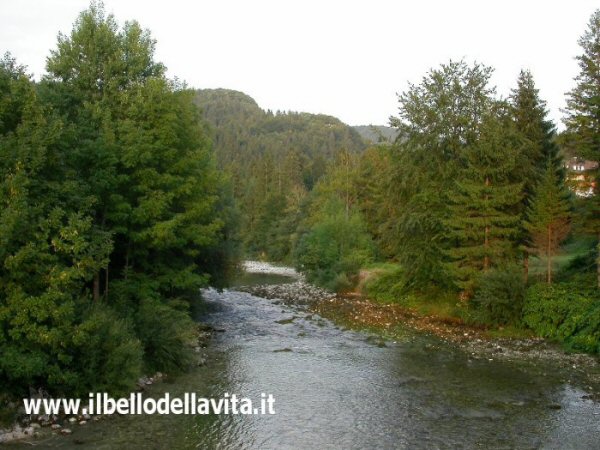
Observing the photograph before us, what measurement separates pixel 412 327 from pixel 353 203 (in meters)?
34.8

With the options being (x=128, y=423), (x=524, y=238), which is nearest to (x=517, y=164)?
(x=524, y=238)

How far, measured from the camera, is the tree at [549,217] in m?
26.9

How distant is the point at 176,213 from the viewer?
24.7 metres

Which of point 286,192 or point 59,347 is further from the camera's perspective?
point 286,192

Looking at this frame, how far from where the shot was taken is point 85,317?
15.4m

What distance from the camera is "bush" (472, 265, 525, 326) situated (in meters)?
27.0

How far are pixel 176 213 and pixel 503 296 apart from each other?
17261 mm

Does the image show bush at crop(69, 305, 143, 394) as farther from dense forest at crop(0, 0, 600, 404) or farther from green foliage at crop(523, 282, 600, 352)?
green foliage at crop(523, 282, 600, 352)

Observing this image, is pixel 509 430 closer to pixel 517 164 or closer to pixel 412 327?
pixel 412 327

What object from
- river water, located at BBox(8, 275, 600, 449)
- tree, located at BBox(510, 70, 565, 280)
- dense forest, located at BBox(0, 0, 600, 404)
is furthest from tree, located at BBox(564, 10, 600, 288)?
river water, located at BBox(8, 275, 600, 449)

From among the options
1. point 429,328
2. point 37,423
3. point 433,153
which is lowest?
point 429,328

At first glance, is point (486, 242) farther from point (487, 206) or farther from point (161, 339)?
point (161, 339)

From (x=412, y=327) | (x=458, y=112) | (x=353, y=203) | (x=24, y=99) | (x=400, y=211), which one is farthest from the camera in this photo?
(x=353, y=203)

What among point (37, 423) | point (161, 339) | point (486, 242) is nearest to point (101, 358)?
point (37, 423)
